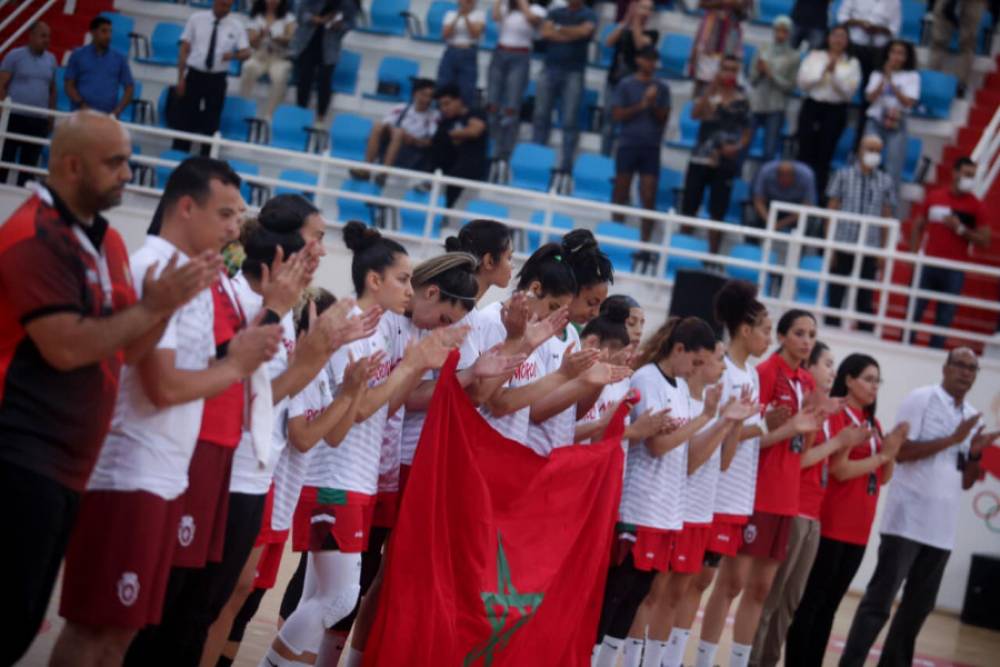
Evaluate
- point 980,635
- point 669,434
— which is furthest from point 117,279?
point 980,635

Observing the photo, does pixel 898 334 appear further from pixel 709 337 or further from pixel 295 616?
pixel 295 616

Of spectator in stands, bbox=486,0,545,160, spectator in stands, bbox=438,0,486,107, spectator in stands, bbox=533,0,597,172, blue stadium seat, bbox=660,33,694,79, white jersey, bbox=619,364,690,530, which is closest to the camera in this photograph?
white jersey, bbox=619,364,690,530

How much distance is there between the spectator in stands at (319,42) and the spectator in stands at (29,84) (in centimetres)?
270

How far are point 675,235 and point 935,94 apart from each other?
3671 mm

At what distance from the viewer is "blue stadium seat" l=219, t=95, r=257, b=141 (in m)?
16.8

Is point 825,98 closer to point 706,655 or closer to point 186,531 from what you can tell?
point 706,655

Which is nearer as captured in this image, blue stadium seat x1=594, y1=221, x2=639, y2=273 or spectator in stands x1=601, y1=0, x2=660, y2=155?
blue stadium seat x1=594, y1=221, x2=639, y2=273

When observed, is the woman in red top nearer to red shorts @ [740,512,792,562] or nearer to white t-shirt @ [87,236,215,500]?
red shorts @ [740,512,792,562]

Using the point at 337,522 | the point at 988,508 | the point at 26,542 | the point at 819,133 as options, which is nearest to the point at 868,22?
the point at 819,133

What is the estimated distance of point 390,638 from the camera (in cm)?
566

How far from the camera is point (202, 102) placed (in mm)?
15711

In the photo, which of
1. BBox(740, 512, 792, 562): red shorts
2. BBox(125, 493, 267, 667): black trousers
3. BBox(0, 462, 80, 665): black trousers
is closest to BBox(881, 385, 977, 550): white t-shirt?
BBox(740, 512, 792, 562): red shorts

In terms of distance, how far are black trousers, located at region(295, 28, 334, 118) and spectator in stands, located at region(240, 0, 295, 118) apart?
166 millimetres

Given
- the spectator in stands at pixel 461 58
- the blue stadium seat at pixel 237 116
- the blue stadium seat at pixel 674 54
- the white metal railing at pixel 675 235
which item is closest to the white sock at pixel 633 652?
the white metal railing at pixel 675 235
